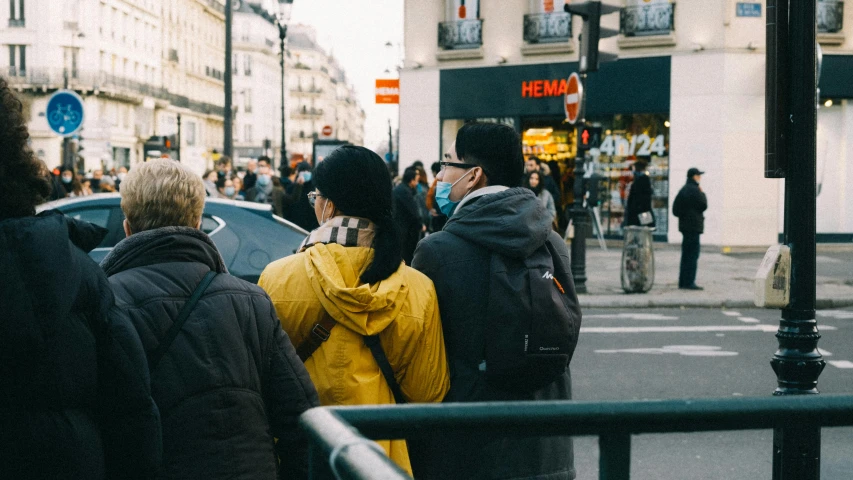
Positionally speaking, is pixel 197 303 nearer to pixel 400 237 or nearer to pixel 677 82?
pixel 400 237

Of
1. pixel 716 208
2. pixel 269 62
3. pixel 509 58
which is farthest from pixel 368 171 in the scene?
pixel 269 62

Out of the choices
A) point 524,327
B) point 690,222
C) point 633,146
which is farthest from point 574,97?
point 524,327

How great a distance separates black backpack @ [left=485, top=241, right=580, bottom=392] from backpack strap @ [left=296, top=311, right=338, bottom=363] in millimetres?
496

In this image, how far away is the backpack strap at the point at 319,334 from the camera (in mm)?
3127

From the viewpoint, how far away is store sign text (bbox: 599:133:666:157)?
2362cm

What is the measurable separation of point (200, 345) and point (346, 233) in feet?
2.03

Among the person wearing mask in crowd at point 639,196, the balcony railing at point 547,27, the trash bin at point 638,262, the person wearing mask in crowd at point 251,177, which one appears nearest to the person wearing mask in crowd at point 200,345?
the trash bin at point 638,262

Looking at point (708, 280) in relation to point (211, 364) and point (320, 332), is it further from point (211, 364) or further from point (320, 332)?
point (211, 364)

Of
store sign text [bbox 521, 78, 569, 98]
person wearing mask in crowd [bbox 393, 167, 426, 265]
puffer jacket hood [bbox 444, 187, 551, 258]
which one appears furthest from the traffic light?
puffer jacket hood [bbox 444, 187, 551, 258]

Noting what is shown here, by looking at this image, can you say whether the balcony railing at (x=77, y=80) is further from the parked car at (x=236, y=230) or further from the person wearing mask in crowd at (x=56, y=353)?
the person wearing mask in crowd at (x=56, y=353)

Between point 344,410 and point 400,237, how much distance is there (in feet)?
5.48

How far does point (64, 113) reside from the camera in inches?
589

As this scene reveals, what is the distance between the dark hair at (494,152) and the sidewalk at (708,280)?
10.5m

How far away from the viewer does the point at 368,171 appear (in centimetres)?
323
